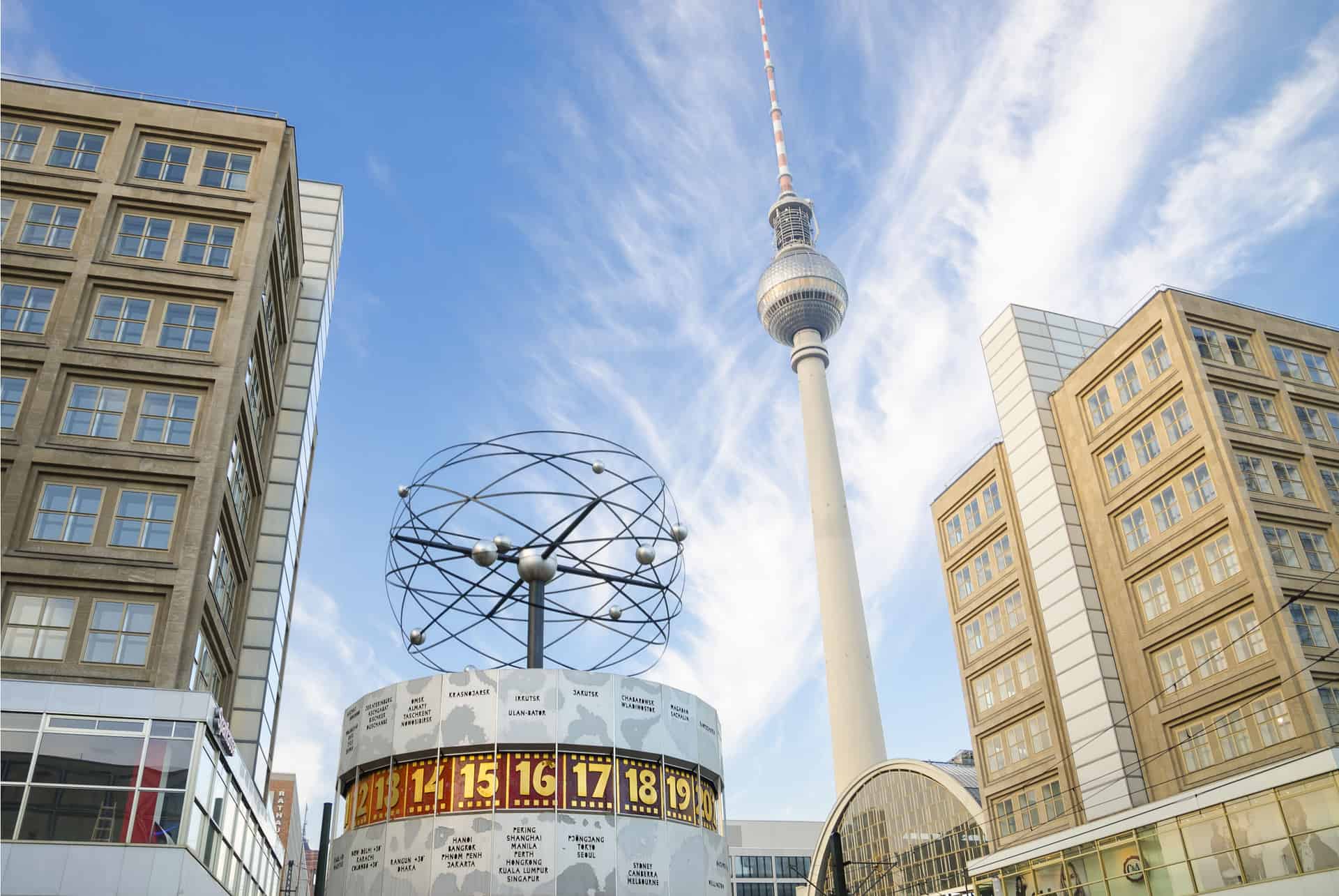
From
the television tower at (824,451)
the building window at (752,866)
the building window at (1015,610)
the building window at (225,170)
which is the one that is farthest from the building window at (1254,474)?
the building window at (752,866)

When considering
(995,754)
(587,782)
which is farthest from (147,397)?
(995,754)

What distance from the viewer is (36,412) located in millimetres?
34750

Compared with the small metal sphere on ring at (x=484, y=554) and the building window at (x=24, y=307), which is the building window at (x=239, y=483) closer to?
the building window at (x=24, y=307)

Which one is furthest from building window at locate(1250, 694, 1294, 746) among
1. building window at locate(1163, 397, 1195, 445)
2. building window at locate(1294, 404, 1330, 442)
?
building window at locate(1294, 404, 1330, 442)

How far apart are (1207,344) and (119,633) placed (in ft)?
143

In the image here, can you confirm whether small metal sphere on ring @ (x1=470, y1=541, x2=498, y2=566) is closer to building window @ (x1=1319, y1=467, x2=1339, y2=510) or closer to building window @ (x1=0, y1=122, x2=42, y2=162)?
building window @ (x1=0, y1=122, x2=42, y2=162)

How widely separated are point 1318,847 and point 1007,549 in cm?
2428

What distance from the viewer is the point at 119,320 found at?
37.9 m

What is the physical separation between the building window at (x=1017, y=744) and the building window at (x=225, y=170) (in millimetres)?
43431

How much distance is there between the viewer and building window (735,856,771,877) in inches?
4904

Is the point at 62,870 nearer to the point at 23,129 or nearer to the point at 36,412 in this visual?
the point at 36,412

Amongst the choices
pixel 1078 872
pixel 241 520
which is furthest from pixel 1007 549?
pixel 241 520

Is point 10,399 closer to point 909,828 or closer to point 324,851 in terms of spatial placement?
point 324,851

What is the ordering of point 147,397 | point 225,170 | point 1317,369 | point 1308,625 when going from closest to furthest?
point 147,397, point 1308,625, point 225,170, point 1317,369
